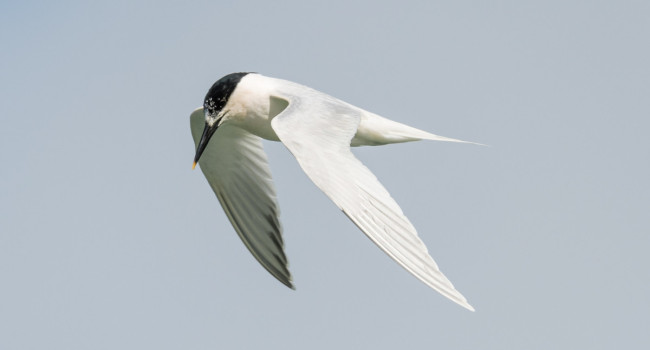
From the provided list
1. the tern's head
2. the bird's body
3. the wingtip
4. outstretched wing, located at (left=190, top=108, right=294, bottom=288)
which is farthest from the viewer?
outstretched wing, located at (left=190, top=108, right=294, bottom=288)

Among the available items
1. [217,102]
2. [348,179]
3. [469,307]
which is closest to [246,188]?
[217,102]

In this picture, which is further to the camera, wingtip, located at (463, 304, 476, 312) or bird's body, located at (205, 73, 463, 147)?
bird's body, located at (205, 73, 463, 147)

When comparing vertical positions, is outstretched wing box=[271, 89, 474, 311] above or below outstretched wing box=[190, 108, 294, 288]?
above

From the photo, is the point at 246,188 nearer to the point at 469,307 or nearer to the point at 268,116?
the point at 268,116

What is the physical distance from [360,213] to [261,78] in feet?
10.0

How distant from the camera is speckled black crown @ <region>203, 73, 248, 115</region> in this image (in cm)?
909

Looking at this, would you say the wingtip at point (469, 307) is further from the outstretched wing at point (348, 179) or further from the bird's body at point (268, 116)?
the bird's body at point (268, 116)

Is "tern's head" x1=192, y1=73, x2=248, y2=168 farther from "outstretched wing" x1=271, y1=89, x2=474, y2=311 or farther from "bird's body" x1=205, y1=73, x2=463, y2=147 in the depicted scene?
"outstretched wing" x1=271, y1=89, x2=474, y2=311

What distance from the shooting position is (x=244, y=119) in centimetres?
913

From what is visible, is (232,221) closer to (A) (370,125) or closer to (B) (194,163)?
(B) (194,163)

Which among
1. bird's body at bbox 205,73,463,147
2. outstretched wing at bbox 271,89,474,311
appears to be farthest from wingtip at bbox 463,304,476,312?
bird's body at bbox 205,73,463,147

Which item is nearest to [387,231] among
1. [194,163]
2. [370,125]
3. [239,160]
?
[370,125]

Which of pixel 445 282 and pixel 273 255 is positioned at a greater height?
pixel 445 282

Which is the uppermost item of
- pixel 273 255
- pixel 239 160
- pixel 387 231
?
pixel 387 231
